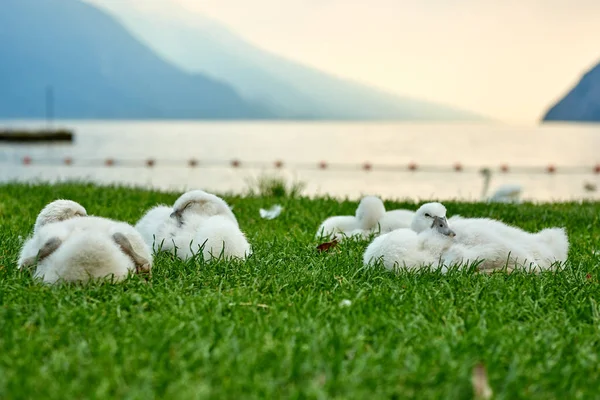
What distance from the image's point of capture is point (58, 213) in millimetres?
4598

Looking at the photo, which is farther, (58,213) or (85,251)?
(58,213)

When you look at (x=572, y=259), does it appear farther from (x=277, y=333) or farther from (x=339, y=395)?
(x=339, y=395)

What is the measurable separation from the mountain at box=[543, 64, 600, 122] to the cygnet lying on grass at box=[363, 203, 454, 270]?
114m

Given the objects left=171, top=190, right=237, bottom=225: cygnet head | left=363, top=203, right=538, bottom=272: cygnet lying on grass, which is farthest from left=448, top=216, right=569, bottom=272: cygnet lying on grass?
left=171, top=190, right=237, bottom=225: cygnet head

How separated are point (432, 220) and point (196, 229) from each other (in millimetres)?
1759

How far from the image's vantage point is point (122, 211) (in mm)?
7492

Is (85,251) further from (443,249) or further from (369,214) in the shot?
(369,214)

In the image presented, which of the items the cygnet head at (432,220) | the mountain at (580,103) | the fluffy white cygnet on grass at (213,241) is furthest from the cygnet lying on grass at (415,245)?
the mountain at (580,103)

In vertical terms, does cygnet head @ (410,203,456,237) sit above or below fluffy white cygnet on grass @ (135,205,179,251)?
above

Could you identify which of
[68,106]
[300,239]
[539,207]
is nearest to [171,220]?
[300,239]

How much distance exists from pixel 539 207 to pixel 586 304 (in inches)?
209

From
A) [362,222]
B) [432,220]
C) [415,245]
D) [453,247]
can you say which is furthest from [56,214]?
[362,222]

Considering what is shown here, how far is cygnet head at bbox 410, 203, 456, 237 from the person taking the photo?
466 cm

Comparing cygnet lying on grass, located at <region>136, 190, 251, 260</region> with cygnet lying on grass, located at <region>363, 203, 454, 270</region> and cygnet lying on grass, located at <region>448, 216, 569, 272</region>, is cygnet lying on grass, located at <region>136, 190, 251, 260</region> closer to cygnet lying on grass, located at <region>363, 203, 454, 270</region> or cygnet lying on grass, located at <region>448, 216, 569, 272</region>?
cygnet lying on grass, located at <region>363, 203, 454, 270</region>
